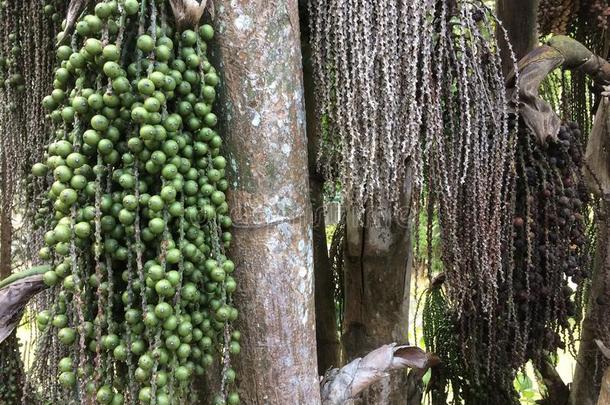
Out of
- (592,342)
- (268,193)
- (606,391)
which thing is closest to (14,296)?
(268,193)

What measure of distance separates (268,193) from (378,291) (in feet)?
2.81

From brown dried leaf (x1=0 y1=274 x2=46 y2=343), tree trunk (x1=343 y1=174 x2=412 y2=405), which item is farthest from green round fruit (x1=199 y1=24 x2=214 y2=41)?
tree trunk (x1=343 y1=174 x2=412 y2=405)

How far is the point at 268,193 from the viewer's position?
107 centimetres

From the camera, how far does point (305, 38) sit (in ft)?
4.58

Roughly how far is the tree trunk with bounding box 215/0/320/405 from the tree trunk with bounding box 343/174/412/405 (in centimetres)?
63

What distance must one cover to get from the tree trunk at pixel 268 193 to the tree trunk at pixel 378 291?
63cm

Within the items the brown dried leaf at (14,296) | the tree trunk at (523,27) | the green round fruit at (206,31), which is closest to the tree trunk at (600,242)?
the tree trunk at (523,27)

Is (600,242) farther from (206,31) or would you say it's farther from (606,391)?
(206,31)

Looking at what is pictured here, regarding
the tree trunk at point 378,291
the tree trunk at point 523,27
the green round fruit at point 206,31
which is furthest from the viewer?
the tree trunk at point 523,27

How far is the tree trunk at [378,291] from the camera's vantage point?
1744 millimetres

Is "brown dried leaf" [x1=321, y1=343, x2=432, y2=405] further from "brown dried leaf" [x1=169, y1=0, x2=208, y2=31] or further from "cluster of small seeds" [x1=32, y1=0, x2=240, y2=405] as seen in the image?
"brown dried leaf" [x1=169, y1=0, x2=208, y2=31]

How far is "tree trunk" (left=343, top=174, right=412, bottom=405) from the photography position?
1744mm

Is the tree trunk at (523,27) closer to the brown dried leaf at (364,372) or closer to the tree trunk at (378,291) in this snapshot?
the tree trunk at (378,291)

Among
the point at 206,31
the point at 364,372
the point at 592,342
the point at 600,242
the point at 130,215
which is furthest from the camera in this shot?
the point at 592,342
